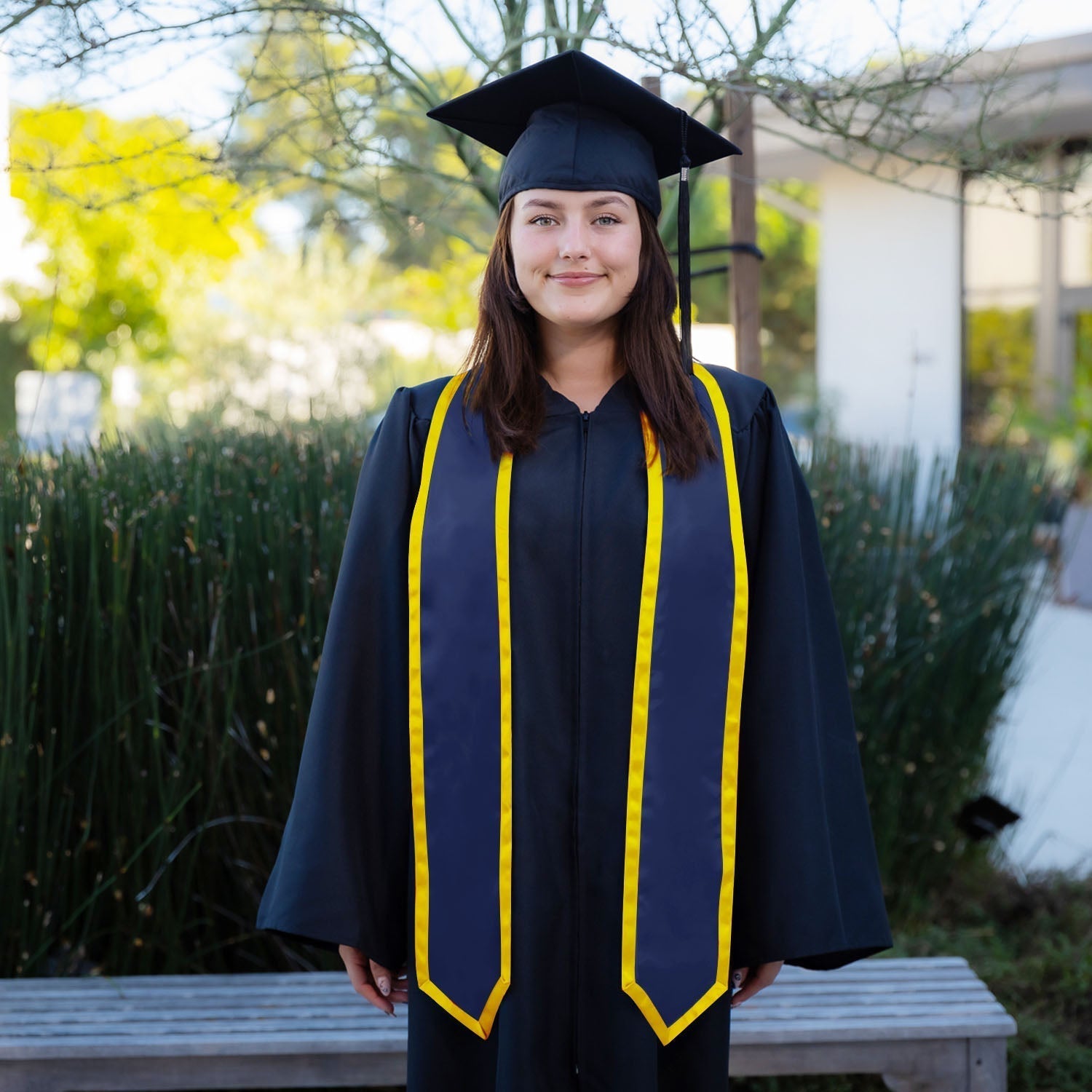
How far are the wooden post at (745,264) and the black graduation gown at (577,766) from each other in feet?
4.51

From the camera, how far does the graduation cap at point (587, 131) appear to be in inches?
58.4

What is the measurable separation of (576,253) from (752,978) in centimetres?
95

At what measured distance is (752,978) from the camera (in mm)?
1563

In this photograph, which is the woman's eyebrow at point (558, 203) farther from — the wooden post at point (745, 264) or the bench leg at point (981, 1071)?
the bench leg at point (981, 1071)

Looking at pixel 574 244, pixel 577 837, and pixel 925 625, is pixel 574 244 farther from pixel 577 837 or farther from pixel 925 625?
pixel 925 625

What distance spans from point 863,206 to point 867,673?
25.9 feet

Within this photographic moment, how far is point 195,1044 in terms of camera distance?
2.01m

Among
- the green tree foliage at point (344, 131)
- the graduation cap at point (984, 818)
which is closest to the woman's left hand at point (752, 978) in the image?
the green tree foliage at point (344, 131)

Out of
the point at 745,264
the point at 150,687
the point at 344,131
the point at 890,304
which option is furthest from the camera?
the point at 890,304

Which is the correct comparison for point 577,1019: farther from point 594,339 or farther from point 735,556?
point 594,339

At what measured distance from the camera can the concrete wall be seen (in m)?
9.72

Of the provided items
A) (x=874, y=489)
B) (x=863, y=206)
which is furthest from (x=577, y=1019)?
(x=863, y=206)

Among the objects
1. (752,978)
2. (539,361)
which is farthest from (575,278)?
(752,978)

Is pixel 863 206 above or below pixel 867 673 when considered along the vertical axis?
above
